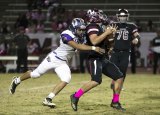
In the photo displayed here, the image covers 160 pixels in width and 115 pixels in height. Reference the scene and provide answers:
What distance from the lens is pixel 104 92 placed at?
11141mm

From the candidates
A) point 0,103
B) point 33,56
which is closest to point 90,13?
point 0,103

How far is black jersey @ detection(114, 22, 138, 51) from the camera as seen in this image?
9.29 metres

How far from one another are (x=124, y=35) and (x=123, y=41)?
0.12 meters

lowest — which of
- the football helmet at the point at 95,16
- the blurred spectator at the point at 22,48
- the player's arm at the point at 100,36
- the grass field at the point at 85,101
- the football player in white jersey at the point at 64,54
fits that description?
the blurred spectator at the point at 22,48

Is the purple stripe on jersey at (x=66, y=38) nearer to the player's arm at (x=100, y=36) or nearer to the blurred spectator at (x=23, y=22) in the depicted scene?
the player's arm at (x=100, y=36)

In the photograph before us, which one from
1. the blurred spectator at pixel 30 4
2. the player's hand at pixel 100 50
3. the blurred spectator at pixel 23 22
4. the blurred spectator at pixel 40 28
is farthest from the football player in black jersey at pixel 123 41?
the blurred spectator at pixel 30 4

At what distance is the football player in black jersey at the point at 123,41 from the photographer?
923 centimetres

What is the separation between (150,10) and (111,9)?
1.99m

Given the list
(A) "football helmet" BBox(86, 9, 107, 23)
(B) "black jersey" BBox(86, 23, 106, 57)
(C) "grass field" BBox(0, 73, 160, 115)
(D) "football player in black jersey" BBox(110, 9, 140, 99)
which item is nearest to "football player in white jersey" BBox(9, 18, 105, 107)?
(B) "black jersey" BBox(86, 23, 106, 57)

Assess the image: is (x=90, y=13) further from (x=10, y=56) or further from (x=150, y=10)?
(x=150, y=10)

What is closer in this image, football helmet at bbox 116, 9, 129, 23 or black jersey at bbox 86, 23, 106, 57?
black jersey at bbox 86, 23, 106, 57

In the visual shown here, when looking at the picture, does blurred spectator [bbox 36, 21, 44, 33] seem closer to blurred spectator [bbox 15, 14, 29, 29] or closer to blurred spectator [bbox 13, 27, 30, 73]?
blurred spectator [bbox 15, 14, 29, 29]

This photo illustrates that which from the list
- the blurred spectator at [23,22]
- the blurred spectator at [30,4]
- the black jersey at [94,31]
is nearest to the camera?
the black jersey at [94,31]

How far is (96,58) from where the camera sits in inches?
321
